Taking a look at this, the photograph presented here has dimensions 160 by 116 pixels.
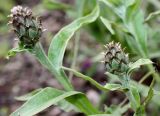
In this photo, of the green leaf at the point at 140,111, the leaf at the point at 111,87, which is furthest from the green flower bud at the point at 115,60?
the green leaf at the point at 140,111

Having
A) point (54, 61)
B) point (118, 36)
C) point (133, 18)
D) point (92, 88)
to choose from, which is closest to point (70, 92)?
point (54, 61)

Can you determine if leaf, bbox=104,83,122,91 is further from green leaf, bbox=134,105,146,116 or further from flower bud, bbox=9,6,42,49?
flower bud, bbox=9,6,42,49

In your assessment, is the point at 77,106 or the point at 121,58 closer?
the point at 121,58

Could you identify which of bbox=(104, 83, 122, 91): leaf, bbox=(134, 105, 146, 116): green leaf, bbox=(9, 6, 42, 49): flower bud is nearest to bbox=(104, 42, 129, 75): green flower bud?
bbox=(104, 83, 122, 91): leaf

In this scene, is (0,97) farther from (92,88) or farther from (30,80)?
(92,88)

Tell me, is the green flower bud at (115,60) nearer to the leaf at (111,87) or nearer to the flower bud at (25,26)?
the leaf at (111,87)

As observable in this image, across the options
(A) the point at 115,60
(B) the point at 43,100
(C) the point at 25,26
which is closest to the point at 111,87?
(A) the point at 115,60
